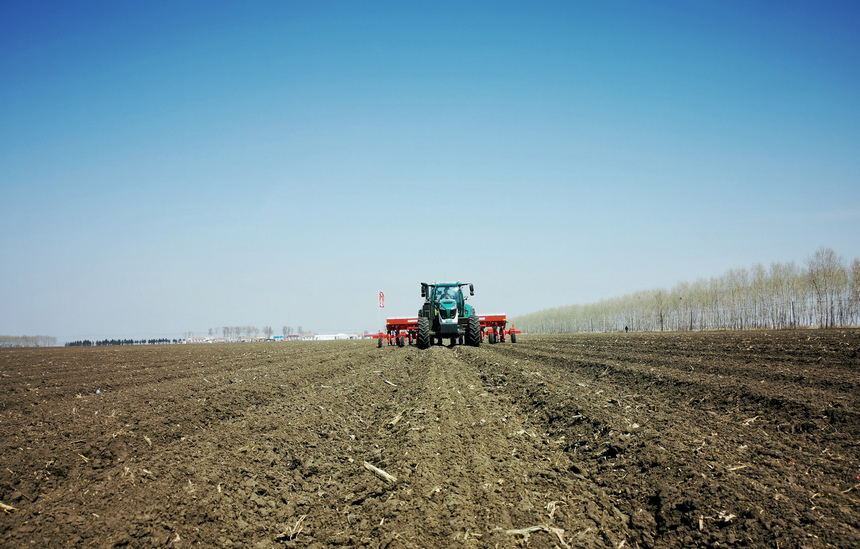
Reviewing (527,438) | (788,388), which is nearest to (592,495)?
(527,438)

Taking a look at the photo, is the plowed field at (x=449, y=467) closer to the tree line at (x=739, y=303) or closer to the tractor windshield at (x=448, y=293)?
the tractor windshield at (x=448, y=293)

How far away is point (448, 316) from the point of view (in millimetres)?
23438

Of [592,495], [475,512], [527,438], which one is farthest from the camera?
[527,438]

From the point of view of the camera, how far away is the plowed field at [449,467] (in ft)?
14.5

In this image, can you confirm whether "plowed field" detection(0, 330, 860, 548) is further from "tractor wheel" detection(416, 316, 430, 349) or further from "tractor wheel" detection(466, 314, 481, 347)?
"tractor wheel" detection(466, 314, 481, 347)

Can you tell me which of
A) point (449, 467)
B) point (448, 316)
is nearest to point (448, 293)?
point (448, 316)

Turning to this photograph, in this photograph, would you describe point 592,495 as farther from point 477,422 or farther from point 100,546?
point 100,546

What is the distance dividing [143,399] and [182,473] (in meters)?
5.26

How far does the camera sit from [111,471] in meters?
5.70

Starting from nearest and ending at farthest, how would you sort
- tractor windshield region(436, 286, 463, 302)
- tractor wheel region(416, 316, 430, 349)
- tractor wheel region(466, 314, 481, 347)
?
tractor wheel region(416, 316, 430, 349), tractor wheel region(466, 314, 481, 347), tractor windshield region(436, 286, 463, 302)

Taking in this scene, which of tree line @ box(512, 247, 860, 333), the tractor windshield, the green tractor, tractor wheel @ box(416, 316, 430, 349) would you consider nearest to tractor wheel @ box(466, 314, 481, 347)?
the green tractor

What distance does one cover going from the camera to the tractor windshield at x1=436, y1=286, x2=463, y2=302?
24.4m

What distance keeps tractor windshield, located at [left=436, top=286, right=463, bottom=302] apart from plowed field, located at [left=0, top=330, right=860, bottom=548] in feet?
45.8

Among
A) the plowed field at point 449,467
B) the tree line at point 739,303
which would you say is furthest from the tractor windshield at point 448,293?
the tree line at point 739,303
